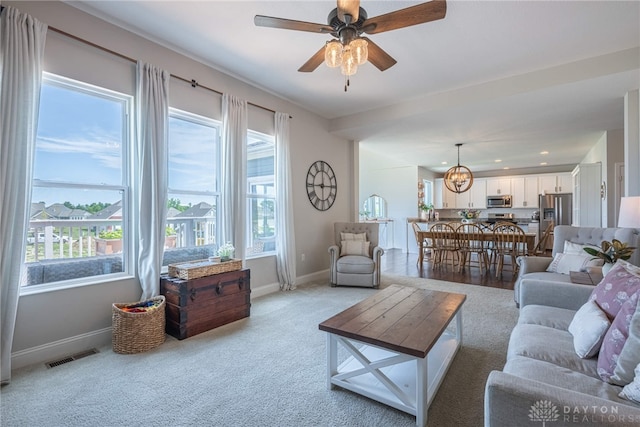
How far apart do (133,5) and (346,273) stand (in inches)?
153

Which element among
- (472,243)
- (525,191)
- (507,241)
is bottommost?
(472,243)

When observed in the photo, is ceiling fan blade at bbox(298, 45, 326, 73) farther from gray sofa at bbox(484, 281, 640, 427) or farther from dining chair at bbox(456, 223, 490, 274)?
dining chair at bbox(456, 223, 490, 274)

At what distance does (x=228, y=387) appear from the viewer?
1.96 meters

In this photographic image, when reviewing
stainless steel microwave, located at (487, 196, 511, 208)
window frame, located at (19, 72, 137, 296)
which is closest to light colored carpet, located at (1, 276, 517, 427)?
window frame, located at (19, 72, 137, 296)

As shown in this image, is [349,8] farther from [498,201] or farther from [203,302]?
[498,201]

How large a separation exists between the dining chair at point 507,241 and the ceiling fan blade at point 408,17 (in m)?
4.46

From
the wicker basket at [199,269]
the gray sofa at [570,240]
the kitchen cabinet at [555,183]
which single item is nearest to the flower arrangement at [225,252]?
the wicker basket at [199,269]

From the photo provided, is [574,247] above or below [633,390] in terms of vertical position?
above

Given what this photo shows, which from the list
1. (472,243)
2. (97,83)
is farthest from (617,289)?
(472,243)

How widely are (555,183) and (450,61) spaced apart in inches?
307

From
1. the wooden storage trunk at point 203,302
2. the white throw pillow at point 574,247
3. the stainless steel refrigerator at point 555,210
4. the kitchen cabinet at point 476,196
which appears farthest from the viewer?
the kitchen cabinet at point 476,196

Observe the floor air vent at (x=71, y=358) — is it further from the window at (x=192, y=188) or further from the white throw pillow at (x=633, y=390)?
the white throw pillow at (x=633, y=390)

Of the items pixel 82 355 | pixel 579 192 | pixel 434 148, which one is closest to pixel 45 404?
pixel 82 355

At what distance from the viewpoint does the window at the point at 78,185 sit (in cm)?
241
